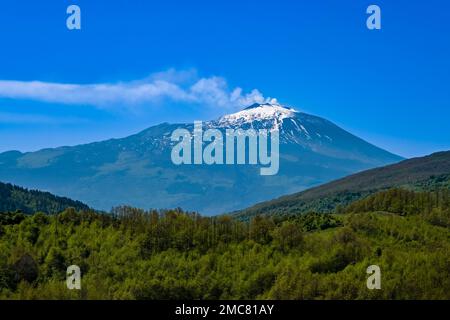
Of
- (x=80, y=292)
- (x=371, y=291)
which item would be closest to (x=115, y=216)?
(x=80, y=292)

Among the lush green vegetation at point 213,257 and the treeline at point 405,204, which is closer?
the lush green vegetation at point 213,257

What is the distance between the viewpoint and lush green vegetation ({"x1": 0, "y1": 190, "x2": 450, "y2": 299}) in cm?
8094

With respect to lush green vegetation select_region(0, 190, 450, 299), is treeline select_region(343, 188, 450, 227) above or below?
above

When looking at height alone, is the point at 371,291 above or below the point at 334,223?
below

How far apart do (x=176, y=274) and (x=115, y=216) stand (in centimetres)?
1988

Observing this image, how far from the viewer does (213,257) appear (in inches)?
3575

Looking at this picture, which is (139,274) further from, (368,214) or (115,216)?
(368,214)

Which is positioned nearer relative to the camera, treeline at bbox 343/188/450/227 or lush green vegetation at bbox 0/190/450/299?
lush green vegetation at bbox 0/190/450/299

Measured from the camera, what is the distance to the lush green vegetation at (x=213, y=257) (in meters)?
80.9

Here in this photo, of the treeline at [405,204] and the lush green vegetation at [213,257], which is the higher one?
the treeline at [405,204]

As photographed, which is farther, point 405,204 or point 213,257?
point 405,204

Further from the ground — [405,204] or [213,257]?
[405,204]
